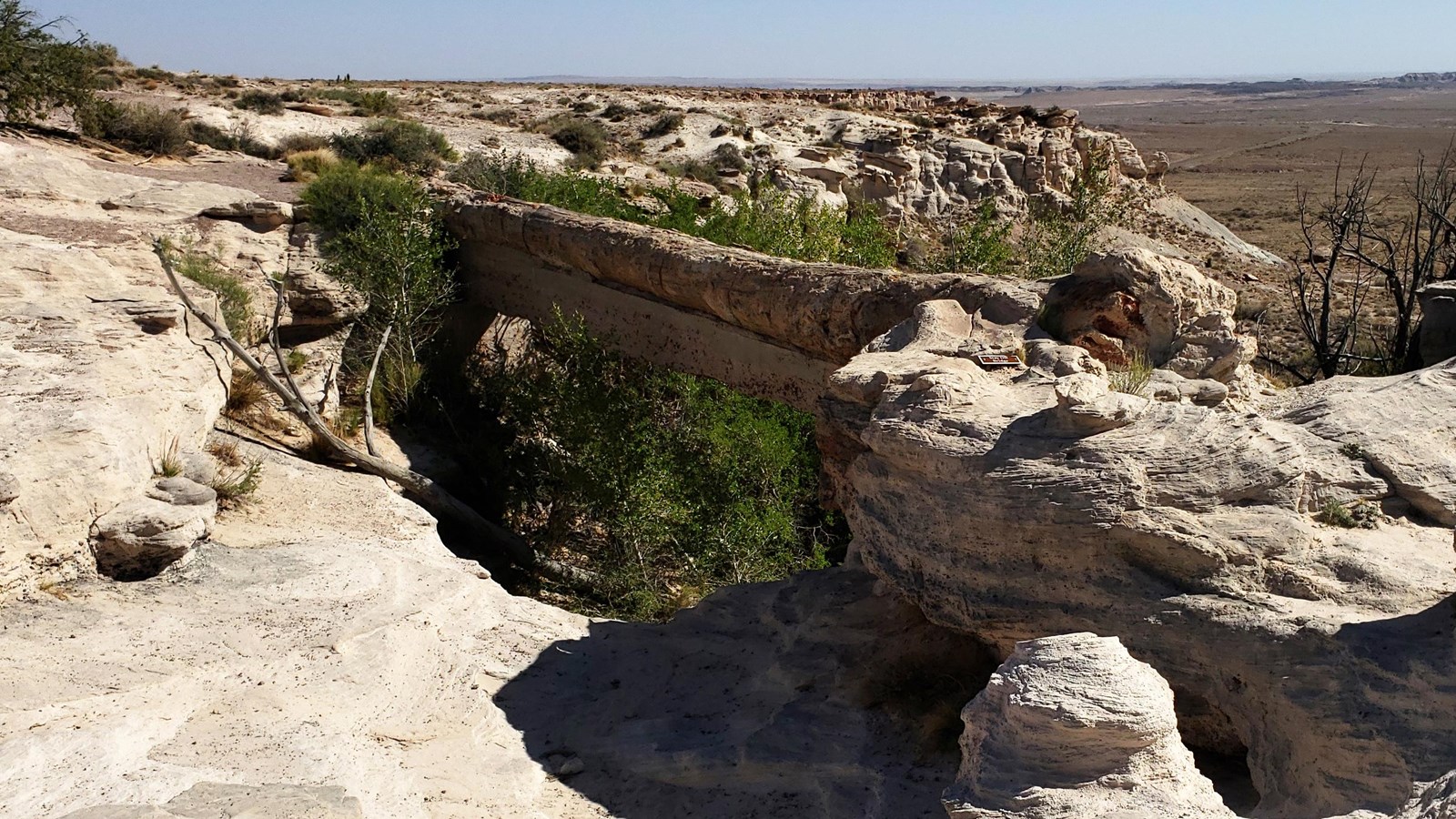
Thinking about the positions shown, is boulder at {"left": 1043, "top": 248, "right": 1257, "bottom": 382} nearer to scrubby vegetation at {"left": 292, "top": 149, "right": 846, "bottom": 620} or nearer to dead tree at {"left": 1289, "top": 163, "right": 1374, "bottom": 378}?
dead tree at {"left": 1289, "top": 163, "right": 1374, "bottom": 378}

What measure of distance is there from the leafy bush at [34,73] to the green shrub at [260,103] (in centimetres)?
754

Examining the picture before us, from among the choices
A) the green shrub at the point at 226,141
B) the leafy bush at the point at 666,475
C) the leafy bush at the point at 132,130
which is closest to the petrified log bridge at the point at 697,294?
the leafy bush at the point at 666,475

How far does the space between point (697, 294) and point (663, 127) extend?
68.2 feet

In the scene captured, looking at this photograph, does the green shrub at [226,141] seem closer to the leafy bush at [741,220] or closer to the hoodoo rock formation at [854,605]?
the leafy bush at [741,220]

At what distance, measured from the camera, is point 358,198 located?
447 inches

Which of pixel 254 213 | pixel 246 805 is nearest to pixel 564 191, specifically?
pixel 254 213

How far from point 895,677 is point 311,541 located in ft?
12.5

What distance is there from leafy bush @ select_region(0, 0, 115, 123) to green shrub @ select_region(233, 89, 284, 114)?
7541mm

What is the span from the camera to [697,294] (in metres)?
8.27

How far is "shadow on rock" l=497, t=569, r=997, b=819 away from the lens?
4734 mm

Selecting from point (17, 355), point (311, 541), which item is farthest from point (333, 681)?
point (17, 355)

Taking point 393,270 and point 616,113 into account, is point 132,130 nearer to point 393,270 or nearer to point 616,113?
point 393,270

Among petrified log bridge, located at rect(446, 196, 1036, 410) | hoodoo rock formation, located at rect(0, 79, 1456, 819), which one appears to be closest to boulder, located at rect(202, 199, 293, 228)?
petrified log bridge, located at rect(446, 196, 1036, 410)

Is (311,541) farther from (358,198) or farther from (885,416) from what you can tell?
(358,198)
